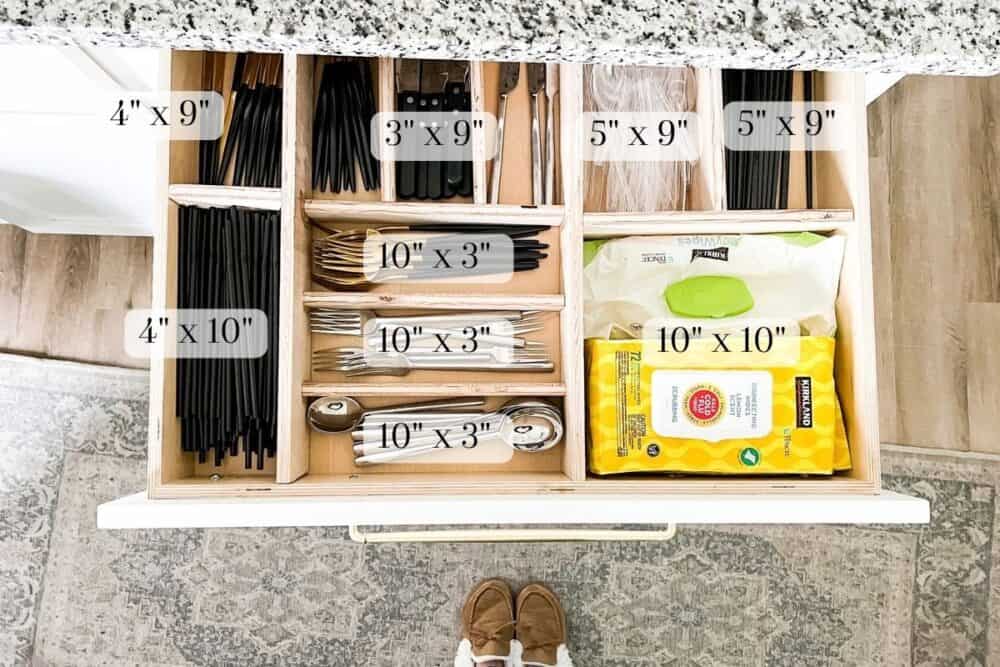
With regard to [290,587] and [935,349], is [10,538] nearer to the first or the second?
[290,587]

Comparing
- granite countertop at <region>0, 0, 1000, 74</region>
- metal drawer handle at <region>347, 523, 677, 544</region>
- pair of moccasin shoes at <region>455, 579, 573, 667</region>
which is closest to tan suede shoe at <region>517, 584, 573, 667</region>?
pair of moccasin shoes at <region>455, 579, 573, 667</region>

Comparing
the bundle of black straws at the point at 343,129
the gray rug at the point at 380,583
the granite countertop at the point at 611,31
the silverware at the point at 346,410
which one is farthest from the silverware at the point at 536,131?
the gray rug at the point at 380,583

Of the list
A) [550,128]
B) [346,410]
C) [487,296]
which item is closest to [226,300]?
[346,410]

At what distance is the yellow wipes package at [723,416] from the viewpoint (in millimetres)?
1100

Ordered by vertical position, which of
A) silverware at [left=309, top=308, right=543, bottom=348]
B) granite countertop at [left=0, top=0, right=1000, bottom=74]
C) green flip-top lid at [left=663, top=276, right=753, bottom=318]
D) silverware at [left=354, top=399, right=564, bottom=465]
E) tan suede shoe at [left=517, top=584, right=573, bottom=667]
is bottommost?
tan suede shoe at [left=517, top=584, right=573, bottom=667]

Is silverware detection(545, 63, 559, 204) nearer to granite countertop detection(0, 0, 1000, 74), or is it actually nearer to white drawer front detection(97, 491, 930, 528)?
white drawer front detection(97, 491, 930, 528)

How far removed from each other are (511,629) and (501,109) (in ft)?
4.25

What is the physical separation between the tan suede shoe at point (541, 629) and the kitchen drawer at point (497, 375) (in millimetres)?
667

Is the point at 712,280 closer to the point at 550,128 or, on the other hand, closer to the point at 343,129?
the point at 550,128

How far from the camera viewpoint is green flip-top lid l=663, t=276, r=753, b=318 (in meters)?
1.18

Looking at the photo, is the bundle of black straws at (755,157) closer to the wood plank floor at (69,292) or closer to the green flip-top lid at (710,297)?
the green flip-top lid at (710,297)

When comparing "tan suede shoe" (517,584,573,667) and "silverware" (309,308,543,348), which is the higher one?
"silverware" (309,308,543,348)

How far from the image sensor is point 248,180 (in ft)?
3.84

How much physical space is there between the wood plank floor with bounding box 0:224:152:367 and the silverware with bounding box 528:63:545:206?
1.19m
